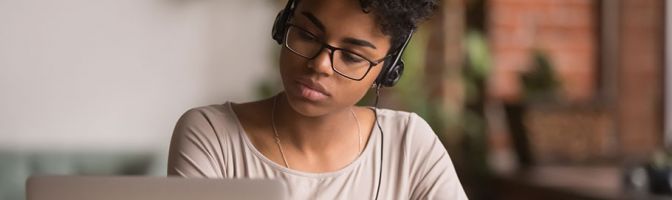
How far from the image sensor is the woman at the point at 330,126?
0.97 m

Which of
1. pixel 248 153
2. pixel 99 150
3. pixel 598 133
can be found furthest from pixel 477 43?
pixel 248 153

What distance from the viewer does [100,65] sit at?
246 centimetres

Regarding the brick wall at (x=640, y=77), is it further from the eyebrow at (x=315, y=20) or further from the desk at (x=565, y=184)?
the eyebrow at (x=315, y=20)

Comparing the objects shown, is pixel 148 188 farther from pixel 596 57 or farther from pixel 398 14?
pixel 596 57

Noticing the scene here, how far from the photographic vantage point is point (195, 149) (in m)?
1.05

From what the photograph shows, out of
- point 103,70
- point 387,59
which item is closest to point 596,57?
point 103,70

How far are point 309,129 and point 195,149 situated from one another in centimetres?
12

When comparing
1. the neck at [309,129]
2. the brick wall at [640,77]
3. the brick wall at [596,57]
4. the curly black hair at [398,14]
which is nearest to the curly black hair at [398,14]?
the curly black hair at [398,14]

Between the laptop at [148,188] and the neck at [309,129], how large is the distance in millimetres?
188

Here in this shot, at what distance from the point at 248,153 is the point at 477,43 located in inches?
77.4

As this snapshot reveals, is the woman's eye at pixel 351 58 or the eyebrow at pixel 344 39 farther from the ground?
the eyebrow at pixel 344 39

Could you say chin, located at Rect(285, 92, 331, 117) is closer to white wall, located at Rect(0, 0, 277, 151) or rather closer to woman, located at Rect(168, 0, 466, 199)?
woman, located at Rect(168, 0, 466, 199)

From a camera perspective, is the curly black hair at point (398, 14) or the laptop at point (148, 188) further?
the curly black hair at point (398, 14)

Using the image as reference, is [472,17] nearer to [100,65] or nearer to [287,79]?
[100,65]
